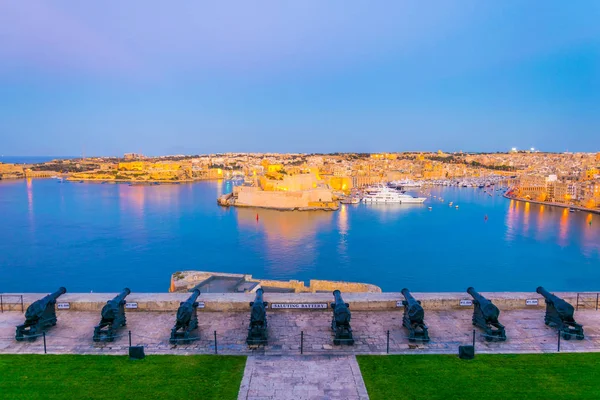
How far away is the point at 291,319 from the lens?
5.21 metres

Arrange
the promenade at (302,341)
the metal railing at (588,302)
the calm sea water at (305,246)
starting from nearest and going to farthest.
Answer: the promenade at (302,341) < the metal railing at (588,302) < the calm sea water at (305,246)

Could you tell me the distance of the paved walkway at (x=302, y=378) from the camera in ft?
11.7

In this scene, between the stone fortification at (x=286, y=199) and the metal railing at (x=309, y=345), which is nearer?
the metal railing at (x=309, y=345)

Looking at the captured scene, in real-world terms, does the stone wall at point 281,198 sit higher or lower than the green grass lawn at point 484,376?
lower

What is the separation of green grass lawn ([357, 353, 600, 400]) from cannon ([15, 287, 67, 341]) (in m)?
3.66

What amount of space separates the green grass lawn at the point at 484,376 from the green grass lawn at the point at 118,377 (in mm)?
1398

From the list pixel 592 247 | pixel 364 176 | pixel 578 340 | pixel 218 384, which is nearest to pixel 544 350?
pixel 578 340

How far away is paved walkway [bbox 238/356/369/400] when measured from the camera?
3578 mm

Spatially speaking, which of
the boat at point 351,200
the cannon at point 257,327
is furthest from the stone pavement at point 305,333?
the boat at point 351,200

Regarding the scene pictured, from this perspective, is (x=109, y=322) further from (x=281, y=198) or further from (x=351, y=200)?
(x=351, y=200)

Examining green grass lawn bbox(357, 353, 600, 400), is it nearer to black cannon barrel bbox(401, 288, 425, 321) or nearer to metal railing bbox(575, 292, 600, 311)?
black cannon barrel bbox(401, 288, 425, 321)

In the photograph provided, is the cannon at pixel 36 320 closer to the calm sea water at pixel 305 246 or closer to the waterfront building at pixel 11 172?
the calm sea water at pixel 305 246

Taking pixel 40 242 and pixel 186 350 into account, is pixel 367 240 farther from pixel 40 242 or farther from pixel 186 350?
pixel 186 350

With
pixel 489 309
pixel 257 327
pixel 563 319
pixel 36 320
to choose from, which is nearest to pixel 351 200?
pixel 563 319
